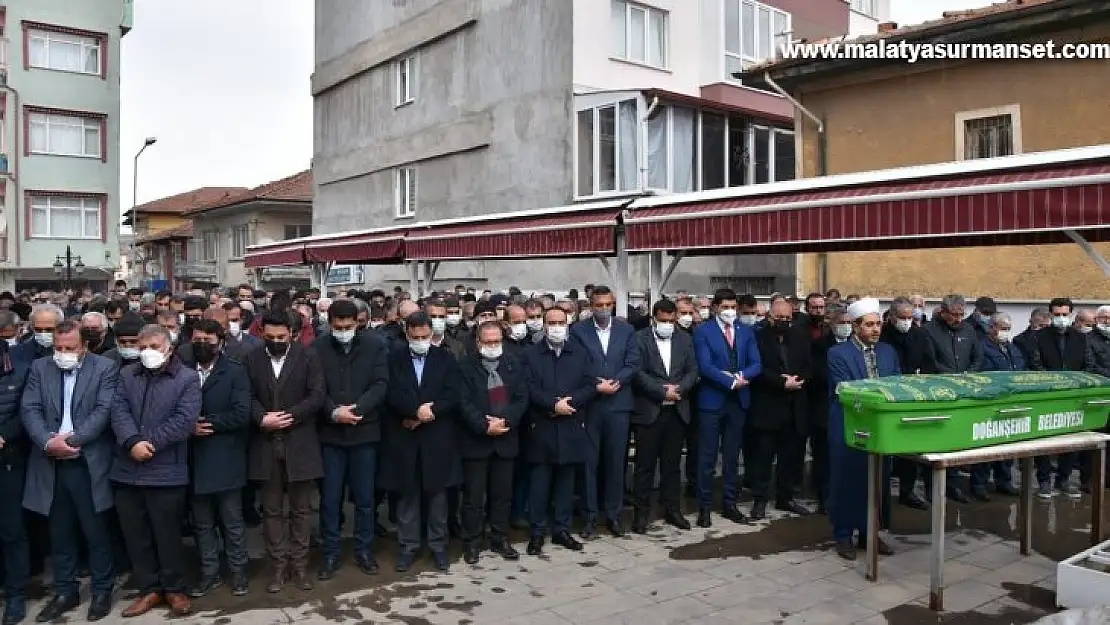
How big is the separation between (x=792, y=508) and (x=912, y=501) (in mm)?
1180

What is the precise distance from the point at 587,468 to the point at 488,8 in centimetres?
1717

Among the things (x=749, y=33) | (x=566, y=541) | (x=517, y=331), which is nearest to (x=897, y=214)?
(x=517, y=331)

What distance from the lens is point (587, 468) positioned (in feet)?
23.1

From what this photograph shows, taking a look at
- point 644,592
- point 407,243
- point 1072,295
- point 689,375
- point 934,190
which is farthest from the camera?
point 407,243

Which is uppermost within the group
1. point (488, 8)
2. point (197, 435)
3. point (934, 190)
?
point (488, 8)

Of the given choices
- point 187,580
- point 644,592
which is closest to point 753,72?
point 644,592

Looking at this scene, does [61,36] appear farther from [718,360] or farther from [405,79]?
[718,360]

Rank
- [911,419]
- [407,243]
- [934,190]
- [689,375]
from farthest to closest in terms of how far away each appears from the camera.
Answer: [407,243], [689,375], [934,190], [911,419]

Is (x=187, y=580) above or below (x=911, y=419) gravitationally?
below

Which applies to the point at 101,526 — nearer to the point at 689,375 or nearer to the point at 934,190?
the point at 689,375

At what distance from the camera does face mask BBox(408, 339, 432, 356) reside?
630 cm

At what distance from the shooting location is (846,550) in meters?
6.49

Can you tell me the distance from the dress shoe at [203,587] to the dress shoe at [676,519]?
3.65 meters

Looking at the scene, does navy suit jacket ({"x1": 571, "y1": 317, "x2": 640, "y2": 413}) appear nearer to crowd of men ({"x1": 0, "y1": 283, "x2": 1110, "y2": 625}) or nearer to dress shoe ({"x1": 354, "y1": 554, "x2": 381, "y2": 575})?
crowd of men ({"x1": 0, "y1": 283, "x2": 1110, "y2": 625})
